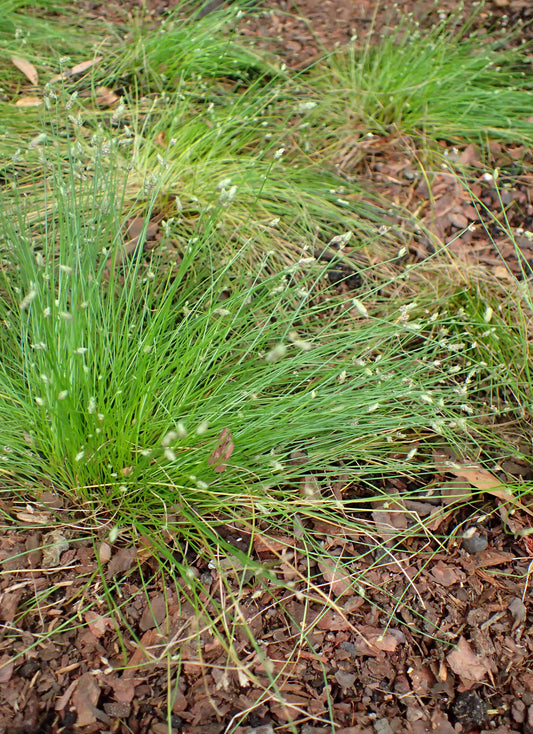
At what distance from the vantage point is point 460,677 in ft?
5.84

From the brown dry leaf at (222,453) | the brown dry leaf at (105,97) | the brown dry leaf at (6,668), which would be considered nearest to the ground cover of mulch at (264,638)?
the brown dry leaf at (6,668)

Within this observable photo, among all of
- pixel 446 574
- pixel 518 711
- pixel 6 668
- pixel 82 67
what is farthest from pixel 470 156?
pixel 6 668

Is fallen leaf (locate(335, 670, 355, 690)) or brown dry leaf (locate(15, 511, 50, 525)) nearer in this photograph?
fallen leaf (locate(335, 670, 355, 690))

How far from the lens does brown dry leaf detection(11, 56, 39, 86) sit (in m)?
3.49

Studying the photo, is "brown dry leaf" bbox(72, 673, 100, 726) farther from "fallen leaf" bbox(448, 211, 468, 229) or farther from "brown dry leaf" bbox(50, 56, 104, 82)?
"brown dry leaf" bbox(50, 56, 104, 82)

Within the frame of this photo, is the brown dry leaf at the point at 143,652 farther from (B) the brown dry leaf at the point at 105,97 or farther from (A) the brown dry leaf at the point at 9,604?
(B) the brown dry leaf at the point at 105,97

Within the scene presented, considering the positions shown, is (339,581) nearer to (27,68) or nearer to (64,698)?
(64,698)

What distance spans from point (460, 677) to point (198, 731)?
30.6 inches

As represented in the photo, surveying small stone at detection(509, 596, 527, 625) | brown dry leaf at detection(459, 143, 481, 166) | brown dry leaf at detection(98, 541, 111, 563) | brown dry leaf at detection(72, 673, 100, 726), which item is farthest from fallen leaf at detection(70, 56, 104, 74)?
small stone at detection(509, 596, 527, 625)

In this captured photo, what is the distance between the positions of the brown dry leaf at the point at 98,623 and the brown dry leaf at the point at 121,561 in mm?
122

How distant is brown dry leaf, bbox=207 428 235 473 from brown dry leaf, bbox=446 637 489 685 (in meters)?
0.90

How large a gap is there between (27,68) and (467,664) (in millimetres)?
3704

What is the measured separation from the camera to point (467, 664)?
1.81 metres

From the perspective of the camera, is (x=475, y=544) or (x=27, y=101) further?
(x=27, y=101)
